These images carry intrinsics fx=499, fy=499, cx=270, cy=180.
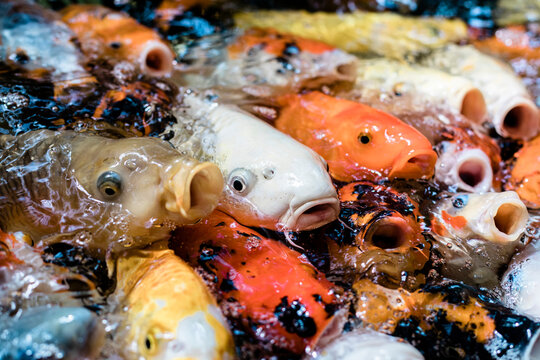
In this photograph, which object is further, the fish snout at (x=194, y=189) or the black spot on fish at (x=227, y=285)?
the black spot on fish at (x=227, y=285)

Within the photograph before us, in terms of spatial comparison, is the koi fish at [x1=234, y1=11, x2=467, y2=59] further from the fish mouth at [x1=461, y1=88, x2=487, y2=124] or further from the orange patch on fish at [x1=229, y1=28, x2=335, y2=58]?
the fish mouth at [x1=461, y1=88, x2=487, y2=124]

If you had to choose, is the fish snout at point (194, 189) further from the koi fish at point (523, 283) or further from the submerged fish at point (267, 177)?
the koi fish at point (523, 283)

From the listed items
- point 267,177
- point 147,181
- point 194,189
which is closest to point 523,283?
point 267,177

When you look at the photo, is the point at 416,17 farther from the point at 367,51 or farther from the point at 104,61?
the point at 104,61

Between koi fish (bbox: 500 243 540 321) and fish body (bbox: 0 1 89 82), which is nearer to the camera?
koi fish (bbox: 500 243 540 321)

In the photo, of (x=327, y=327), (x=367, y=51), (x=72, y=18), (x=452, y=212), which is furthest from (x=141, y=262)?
(x=367, y=51)

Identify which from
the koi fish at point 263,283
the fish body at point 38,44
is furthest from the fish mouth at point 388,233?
the fish body at point 38,44

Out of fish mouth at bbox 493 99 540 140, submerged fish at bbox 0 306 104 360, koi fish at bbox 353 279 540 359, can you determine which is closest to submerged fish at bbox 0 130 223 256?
submerged fish at bbox 0 306 104 360

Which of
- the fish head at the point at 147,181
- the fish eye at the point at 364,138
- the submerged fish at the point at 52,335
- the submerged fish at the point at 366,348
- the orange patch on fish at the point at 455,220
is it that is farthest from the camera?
the fish eye at the point at 364,138
